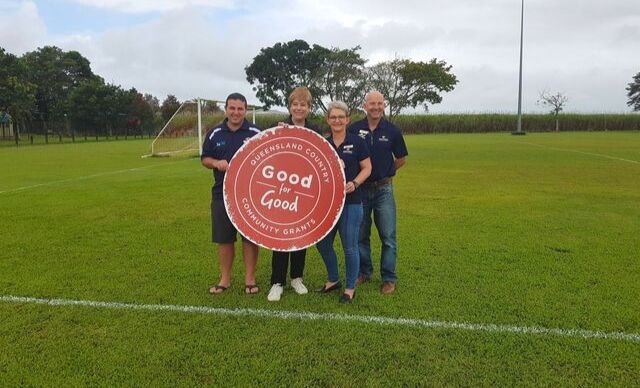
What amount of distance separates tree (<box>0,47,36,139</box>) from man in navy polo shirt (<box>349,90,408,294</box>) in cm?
4193

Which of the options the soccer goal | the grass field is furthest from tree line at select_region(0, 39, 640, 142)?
the grass field

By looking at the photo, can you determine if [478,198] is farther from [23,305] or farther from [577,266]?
[23,305]

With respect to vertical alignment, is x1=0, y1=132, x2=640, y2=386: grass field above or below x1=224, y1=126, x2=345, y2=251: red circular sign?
below

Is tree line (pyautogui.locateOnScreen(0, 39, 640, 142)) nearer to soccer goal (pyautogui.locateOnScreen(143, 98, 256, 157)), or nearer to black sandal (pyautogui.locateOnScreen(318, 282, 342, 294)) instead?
soccer goal (pyautogui.locateOnScreen(143, 98, 256, 157))

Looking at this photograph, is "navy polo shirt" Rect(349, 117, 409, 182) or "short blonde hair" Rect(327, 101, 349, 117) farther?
"navy polo shirt" Rect(349, 117, 409, 182)

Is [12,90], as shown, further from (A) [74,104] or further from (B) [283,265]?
(B) [283,265]

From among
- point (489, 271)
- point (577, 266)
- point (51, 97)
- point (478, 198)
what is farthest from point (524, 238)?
point (51, 97)

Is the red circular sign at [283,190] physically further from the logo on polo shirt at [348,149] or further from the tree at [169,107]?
the tree at [169,107]

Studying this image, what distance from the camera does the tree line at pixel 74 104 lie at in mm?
54531

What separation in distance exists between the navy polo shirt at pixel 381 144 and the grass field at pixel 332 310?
1047 mm

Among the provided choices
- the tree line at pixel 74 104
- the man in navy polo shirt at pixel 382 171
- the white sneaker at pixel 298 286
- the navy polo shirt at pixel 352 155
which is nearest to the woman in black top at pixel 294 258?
the white sneaker at pixel 298 286

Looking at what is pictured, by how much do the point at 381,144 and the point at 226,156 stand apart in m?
1.29

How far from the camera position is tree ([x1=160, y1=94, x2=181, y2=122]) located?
62456mm

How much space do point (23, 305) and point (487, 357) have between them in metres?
3.54
